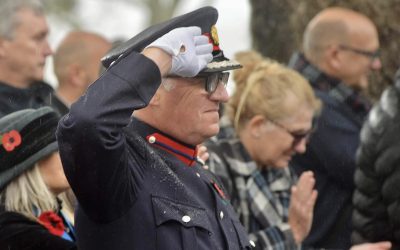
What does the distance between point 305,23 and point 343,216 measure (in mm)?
2009

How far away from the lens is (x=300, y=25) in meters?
6.68

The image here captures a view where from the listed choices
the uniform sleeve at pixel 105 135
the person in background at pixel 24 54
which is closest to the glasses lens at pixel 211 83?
the uniform sleeve at pixel 105 135

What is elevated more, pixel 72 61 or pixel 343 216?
pixel 72 61

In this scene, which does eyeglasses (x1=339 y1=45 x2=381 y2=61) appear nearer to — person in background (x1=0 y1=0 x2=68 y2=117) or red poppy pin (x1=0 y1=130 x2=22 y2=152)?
person in background (x1=0 y1=0 x2=68 y2=117)

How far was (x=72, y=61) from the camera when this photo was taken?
261 inches

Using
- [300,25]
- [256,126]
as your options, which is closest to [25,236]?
[256,126]

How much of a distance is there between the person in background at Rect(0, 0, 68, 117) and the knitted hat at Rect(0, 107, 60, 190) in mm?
1329

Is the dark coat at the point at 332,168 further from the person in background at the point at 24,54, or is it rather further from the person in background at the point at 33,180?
the person in background at the point at 33,180

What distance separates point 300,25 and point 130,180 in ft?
12.9

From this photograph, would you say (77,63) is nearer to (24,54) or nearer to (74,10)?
(24,54)

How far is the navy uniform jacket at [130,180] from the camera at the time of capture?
9.12 feet

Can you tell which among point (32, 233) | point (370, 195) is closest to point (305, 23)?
point (370, 195)

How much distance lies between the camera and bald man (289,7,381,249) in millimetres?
4988

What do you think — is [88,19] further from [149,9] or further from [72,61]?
[72,61]
